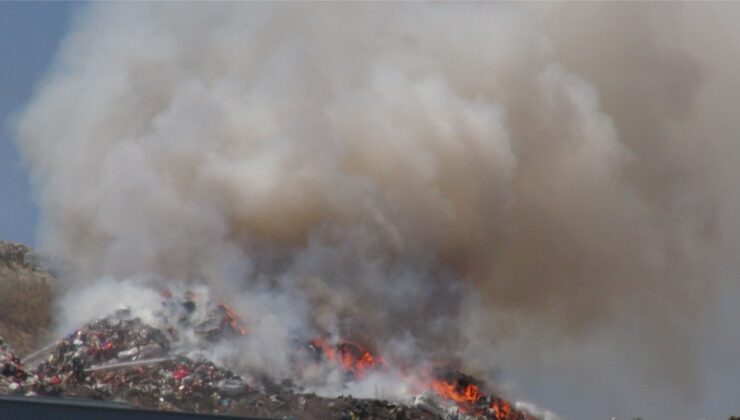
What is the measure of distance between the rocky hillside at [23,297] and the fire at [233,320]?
19.8 metres

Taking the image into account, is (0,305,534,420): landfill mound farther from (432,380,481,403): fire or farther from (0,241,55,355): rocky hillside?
(0,241,55,355): rocky hillside

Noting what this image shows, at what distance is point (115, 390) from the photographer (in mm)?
84250

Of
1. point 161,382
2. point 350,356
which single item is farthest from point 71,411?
point 350,356

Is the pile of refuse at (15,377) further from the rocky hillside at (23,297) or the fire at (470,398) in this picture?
the fire at (470,398)

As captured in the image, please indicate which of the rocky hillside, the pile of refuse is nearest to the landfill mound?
the pile of refuse

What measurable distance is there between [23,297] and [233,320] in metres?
25.1

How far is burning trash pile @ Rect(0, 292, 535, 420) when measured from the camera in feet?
271

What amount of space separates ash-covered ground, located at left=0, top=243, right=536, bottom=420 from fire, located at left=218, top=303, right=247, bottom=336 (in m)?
0.07

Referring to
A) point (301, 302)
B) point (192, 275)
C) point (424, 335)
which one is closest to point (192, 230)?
point (192, 275)

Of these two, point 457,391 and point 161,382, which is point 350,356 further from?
point 161,382

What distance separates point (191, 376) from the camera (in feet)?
280

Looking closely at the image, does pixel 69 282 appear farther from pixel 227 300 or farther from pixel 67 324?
pixel 227 300

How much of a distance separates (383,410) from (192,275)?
1985 cm

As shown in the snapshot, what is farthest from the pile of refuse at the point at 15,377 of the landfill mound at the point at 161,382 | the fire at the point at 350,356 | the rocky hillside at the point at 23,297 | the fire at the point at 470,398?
the fire at the point at 470,398
